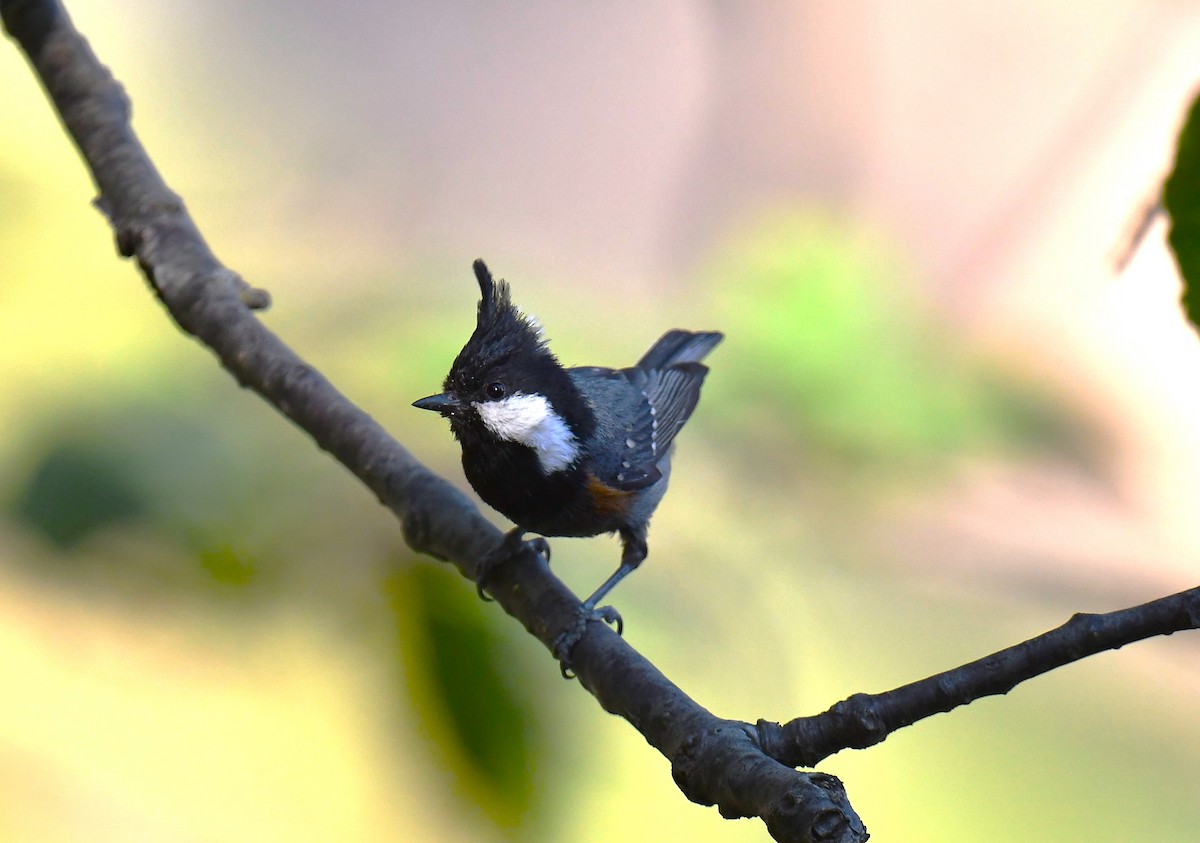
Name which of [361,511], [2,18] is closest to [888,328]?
[361,511]

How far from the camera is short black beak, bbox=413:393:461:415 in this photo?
1.15m

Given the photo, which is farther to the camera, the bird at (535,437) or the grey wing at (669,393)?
the grey wing at (669,393)

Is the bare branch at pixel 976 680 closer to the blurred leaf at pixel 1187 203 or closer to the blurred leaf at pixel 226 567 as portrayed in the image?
the blurred leaf at pixel 1187 203

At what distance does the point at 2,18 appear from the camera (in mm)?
1051

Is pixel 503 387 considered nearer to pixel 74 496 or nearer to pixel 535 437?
pixel 535 437

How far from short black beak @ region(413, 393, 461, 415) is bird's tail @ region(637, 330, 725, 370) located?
0.52 metres

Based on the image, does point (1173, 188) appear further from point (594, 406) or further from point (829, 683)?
point (829, 683)

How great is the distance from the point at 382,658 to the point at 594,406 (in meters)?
0.43

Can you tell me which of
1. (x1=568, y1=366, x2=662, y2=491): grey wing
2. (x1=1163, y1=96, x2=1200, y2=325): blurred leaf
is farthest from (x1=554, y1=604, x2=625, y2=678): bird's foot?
(x1=1163, y1=96, x2=1200, y2=325): blurred leaf

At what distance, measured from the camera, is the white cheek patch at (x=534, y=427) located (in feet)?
3.95

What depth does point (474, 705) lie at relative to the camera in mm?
1287

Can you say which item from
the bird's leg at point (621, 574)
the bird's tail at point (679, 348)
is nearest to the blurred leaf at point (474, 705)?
the bird's leg at point (621, 574)

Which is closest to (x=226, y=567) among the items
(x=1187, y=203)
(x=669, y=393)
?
(x=669, y=393)

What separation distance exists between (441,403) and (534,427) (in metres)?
0.12
